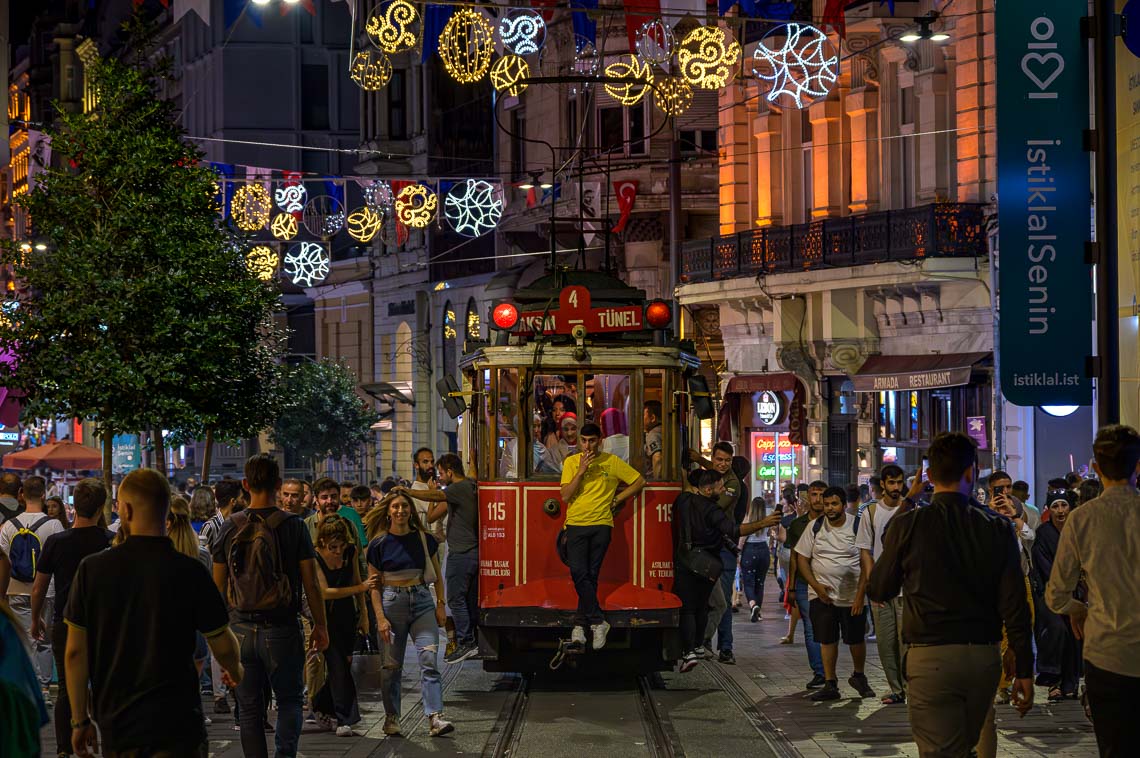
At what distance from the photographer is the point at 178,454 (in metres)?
72.6

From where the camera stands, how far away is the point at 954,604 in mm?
7934

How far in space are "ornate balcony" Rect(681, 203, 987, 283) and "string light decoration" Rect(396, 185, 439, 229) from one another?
22.2 feet

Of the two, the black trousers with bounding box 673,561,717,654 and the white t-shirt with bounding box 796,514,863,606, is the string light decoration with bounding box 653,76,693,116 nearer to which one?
the black trousers with bounding box 673,561,717,654

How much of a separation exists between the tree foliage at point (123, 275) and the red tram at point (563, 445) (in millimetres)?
7851

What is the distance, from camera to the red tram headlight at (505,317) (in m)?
15.6

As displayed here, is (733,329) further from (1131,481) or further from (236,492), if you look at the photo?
(1131,481)

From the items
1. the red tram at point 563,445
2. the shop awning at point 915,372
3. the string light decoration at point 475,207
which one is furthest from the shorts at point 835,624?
the string light decoration at point 475,207

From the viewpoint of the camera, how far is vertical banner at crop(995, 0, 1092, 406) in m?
12.5

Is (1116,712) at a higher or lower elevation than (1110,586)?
lower

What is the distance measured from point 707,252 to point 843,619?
78.3 ft

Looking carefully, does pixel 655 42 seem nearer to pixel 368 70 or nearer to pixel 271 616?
pixel 368 70

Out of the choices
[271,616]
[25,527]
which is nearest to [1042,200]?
[271,616]

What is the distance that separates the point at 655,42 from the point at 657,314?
968 cm

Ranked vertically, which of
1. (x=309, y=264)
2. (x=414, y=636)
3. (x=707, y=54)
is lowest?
(x=414, y=636)
